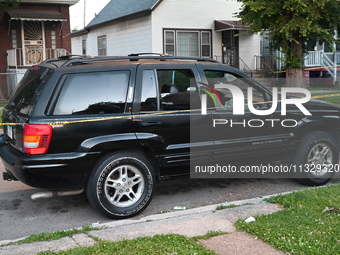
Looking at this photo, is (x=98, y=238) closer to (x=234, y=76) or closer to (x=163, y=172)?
(x=163, y=172)

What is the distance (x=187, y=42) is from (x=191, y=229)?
2118cm

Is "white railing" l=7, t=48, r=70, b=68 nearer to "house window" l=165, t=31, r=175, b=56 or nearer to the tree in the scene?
"house window" l=165, t=31, r=175, b=56

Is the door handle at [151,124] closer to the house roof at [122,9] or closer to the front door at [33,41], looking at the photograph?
the front door at [33,41]

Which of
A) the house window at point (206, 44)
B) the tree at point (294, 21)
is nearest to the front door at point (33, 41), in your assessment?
the house window at point (206, 44)

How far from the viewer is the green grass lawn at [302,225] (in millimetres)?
4277

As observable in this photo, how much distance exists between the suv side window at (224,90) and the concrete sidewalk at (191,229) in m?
1.39

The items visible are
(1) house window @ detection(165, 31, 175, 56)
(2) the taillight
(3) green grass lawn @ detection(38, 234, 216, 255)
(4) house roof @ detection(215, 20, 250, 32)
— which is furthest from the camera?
(1) house window @ detection(165, 31, 175, 56)

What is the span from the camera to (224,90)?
21.5ft

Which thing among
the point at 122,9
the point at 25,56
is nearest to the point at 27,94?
the point at 25,56

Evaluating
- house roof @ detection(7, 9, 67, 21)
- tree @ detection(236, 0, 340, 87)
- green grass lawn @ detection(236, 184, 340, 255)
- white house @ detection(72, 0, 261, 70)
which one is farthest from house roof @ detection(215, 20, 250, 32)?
green grass lawn @ detection(236, 184, 340, 255)

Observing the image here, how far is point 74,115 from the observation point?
5359mm

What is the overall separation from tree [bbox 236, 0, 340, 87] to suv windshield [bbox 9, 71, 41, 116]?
9.94 m

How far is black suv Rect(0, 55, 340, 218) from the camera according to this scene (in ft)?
17.3

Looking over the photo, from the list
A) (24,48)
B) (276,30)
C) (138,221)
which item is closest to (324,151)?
(138,221)
